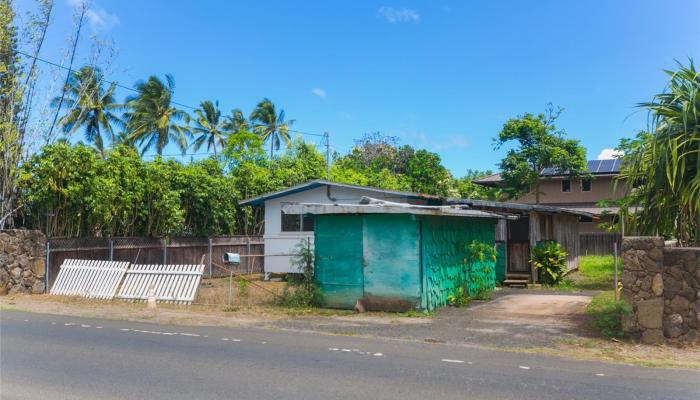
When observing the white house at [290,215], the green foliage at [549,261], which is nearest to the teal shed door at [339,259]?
the white house at [290,215]

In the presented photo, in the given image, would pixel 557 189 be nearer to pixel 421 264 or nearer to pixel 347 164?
pixel 347 164

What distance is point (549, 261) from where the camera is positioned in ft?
64.7

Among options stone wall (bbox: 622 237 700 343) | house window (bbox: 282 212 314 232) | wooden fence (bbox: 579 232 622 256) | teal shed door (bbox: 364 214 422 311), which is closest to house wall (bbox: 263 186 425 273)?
house window (bbox: 282 212 314 232)

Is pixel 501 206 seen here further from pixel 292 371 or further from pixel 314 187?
pixel 292 371

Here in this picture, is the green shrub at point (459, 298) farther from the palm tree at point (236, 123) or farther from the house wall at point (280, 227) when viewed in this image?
the palm tree at point (236, 123)

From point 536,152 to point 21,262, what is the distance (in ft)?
89.6

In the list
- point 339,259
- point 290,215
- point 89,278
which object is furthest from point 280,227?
point 339,259

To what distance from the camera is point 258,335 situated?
1028 centimetres

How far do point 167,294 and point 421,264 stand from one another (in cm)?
673

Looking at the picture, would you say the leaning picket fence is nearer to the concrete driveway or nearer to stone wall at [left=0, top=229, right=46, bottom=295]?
stone wall at [left=0, top=229, right=46, bottom=295]

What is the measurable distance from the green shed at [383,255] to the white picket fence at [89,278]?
5637 millimetres

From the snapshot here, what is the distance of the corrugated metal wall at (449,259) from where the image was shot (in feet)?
44.3

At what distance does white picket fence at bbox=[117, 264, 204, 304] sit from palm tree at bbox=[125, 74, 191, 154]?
30.2 metres

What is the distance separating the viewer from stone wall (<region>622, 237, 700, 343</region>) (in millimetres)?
9398
